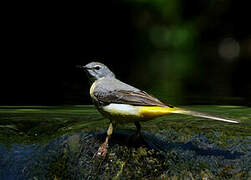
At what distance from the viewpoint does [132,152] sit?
20.2ft

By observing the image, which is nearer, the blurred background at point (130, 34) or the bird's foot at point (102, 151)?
the bird's foot at point (102, 151)

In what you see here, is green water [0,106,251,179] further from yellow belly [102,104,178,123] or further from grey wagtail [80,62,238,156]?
yellow belly [102,104,178,123]

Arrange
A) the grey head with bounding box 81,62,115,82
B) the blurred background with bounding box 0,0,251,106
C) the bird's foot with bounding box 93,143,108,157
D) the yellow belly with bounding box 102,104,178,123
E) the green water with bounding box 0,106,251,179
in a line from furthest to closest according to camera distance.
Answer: the blurred background with bounding box 0,0,251,106 < the grey head with bounding box 81,62,115,82 < the bird's foot with bounding box 93,143,108,157 < the green water with bounding box 0,106,251,179 < the yellow belly with bounding box 102,104,178,123

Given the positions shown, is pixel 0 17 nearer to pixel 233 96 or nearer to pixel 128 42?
pixel 128 42

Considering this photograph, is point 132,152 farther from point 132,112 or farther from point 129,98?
point 129,98

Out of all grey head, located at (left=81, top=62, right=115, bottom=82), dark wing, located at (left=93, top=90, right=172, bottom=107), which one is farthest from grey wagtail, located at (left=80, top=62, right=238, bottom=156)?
grey head, located at (left=81, top=62, right=115, bottom=82)

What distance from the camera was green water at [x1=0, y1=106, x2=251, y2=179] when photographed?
597cm

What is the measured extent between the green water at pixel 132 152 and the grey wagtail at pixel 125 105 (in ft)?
0.81

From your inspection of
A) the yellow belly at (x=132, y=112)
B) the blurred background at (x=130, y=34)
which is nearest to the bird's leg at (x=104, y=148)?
the yellow belly at (x=132, y=112)

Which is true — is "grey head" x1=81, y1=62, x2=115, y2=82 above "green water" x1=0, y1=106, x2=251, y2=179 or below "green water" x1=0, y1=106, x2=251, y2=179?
above

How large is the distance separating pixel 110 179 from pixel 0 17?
29.0 meters

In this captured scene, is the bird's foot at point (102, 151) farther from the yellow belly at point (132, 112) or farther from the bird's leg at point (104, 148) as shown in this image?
the yellow belly at point (132, 112)

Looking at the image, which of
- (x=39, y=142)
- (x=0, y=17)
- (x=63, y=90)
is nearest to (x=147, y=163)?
(x=39, y=142)

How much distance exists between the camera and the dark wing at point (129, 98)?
5.93 meters
